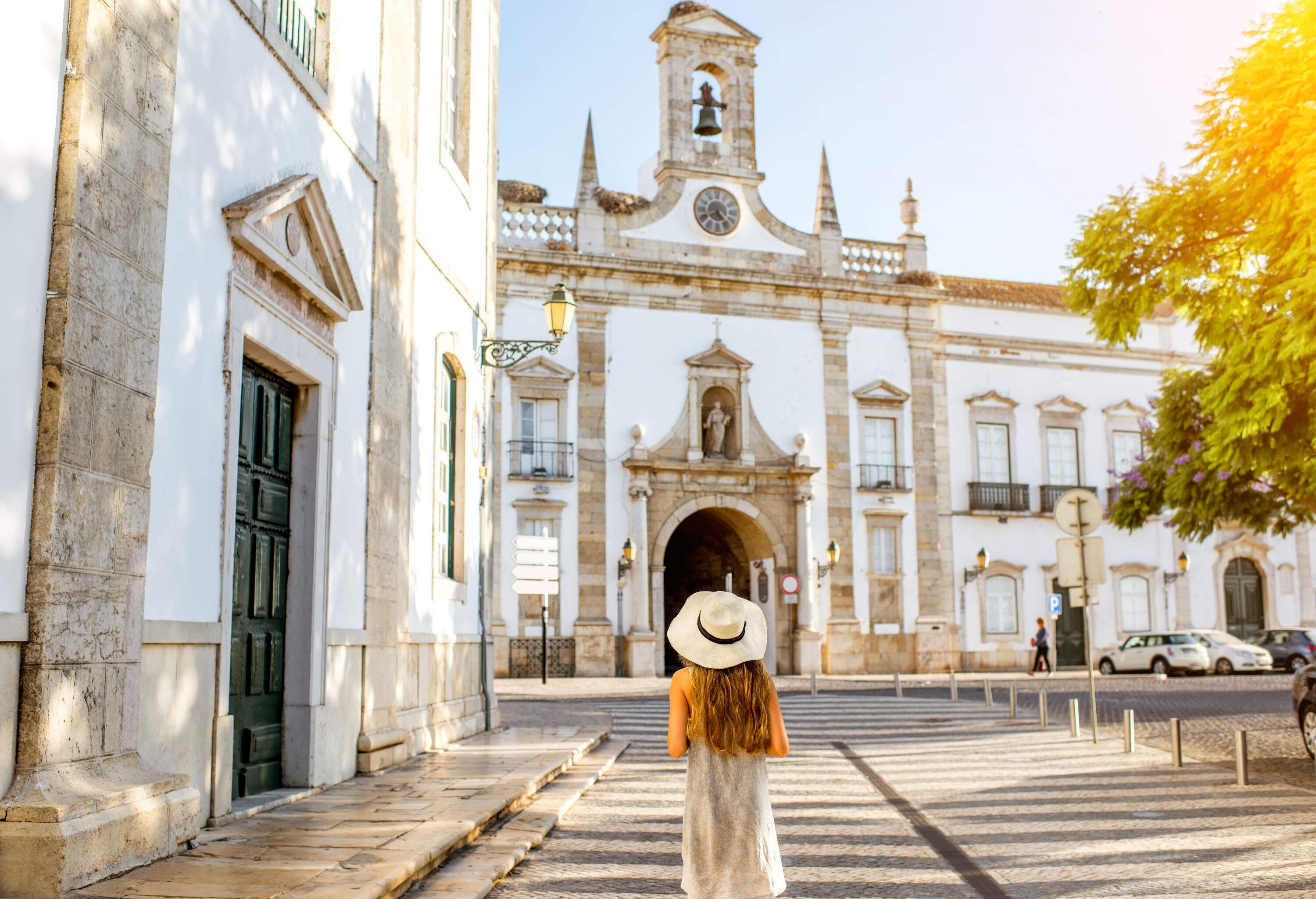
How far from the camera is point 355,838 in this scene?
6.54 m

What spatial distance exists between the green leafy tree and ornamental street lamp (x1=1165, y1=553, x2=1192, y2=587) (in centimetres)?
1969

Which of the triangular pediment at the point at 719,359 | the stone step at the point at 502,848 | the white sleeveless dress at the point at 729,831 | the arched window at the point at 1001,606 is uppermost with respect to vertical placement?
the triangular pediment at the point at 719,359

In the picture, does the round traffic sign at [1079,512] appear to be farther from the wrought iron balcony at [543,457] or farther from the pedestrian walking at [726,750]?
the wrought iron balcony at [543,457]

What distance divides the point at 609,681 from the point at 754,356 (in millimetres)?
8725

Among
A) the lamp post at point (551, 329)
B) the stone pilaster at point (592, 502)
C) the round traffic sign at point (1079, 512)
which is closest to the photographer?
the round traffic sign at point (1079, 512)

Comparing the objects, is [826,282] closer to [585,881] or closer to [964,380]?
[964,380]

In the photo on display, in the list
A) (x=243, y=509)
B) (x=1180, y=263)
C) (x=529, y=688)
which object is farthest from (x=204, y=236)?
(x=529, y=688)

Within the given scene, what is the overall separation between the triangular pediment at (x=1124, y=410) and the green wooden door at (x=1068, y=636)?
475 cm

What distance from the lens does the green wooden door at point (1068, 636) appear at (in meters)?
33.1

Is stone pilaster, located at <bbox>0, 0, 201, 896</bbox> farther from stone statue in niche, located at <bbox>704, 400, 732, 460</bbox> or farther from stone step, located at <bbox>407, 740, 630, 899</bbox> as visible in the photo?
stone statue in niche, located at <bbox>704, 400, 732, 460</bbox>

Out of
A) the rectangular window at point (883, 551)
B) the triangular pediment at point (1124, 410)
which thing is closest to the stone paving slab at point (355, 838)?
the rectangular window at point (883, 551)

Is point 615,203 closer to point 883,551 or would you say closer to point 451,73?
point 883,551

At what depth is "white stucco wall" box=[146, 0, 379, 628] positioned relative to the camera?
632 cm

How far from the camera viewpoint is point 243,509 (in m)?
7.76
